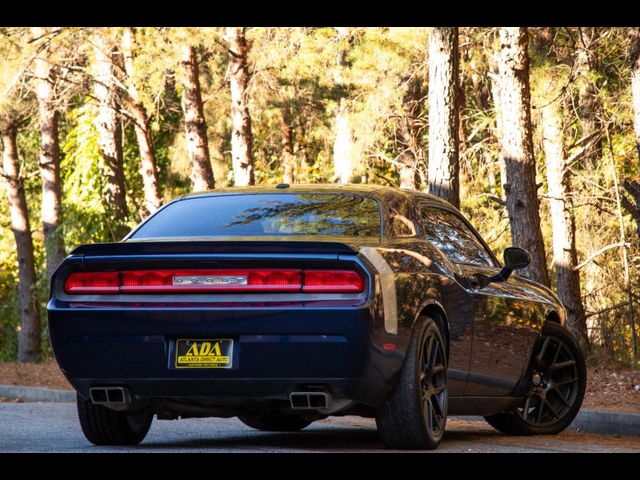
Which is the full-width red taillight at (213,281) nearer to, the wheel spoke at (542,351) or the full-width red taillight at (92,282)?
the full-width red taillight at (92,282)

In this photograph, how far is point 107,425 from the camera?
8234mm

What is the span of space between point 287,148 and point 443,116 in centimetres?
2121

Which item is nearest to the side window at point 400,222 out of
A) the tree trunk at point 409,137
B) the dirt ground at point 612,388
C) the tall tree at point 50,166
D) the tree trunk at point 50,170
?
the dirt ground at point 612,388

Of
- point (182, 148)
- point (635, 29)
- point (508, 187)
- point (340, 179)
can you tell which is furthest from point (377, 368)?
point (182, 148)

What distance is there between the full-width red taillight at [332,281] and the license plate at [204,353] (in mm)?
538

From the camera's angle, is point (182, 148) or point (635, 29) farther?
point (182, 148)

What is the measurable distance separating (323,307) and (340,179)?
2084 centimetres

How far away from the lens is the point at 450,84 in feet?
53.6

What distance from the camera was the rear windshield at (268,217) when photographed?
802cm

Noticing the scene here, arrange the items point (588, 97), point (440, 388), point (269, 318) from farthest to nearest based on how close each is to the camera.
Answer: point (588, 97) < point (440, 388) < point (269, 318)

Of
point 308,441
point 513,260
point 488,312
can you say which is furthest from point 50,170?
point 488,312

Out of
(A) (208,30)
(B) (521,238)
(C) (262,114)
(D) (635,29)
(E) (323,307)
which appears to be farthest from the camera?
(C) (262,114)

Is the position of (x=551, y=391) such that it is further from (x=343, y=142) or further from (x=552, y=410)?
(x=343, y=142)
